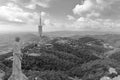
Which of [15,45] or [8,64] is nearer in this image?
[15,45]

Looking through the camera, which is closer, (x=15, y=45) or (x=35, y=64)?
(x=15, y=45)

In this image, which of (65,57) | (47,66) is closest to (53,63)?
(47,66)

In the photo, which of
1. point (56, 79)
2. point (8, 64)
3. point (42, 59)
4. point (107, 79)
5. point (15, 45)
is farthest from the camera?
point (42, 59)

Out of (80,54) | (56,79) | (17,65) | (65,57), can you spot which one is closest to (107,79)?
(56,79)

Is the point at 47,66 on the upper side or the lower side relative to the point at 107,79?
lower

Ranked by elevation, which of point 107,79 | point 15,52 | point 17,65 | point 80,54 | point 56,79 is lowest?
point 80,54

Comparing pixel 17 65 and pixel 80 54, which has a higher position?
pixel 17 65

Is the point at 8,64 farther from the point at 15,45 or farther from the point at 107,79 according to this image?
the point at 15,45

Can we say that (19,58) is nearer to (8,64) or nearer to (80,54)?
(8,64)

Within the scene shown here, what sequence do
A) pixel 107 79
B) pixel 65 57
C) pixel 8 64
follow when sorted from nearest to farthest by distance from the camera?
pixel 107 79 < pixel 8 64 < pixel 65 57
